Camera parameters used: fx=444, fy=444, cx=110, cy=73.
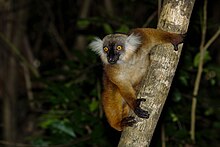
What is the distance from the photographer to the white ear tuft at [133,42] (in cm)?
432

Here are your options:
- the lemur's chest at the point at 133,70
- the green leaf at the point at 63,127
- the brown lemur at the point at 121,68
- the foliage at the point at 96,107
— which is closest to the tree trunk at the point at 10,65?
the foliage at the point at 96,107

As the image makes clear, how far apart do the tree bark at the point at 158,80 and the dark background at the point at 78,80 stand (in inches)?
74.4

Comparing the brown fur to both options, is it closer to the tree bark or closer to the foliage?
the tree bark

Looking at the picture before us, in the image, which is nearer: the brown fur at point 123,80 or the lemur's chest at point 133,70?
the brown fur at point 123,80

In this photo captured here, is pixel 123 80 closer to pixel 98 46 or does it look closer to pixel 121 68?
pixel 121 68

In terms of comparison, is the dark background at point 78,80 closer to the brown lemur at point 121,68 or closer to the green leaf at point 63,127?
the green leaf at point 63,127

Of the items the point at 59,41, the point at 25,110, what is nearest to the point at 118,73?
the point at 59,41

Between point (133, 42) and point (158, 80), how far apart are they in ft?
3.65

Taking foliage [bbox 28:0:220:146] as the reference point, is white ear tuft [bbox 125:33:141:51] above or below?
above

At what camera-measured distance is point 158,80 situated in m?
3.40

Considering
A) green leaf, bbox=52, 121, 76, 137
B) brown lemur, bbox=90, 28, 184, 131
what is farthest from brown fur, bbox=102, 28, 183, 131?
green leaf, bbox=52, 121, 76, 137

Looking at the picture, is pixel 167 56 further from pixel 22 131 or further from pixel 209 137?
pixel 22 131

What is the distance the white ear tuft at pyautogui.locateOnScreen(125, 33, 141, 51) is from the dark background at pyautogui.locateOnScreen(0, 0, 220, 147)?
1.15 metres

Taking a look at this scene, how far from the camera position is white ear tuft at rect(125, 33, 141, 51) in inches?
170
